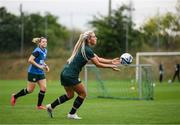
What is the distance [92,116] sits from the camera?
47.1 feet

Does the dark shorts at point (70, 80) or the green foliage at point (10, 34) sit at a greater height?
the dark shorts at point (70, 80)

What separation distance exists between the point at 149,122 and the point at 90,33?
2371 mm

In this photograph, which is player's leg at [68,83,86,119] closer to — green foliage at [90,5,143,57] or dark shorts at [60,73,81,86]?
dark shorts at [60,73,81,86]

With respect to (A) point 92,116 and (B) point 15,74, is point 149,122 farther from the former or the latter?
(B) point 15,74

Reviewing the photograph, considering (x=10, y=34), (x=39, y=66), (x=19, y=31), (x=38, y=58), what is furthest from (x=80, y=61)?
(x=19, y=31)

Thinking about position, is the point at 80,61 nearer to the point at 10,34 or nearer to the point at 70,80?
the point at 70,80

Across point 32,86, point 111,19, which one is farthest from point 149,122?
point 111,19

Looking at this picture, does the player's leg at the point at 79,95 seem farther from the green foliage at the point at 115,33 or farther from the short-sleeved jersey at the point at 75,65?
the green foliage at the point at 115,33

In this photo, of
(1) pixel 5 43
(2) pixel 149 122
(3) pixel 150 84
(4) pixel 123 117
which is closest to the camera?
(2) pixel 149 122

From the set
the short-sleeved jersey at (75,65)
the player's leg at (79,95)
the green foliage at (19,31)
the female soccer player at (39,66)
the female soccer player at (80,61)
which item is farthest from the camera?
the green foliage at (19,31)

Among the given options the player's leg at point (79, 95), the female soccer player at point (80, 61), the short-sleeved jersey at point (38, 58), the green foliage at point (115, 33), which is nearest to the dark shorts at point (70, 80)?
the female soccer player at point (80, 61)

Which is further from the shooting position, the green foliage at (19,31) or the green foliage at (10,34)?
the green foliage at (19,31)

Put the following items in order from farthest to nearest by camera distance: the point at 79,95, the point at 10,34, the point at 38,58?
the point at 10,34 < the point at 38,58 < the point at 79,95

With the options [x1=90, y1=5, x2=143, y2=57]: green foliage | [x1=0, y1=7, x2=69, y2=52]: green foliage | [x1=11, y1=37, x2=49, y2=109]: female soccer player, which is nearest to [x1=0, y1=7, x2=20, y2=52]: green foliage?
[x1=0, y1=7, x2=69, y2=52]: green foliage
